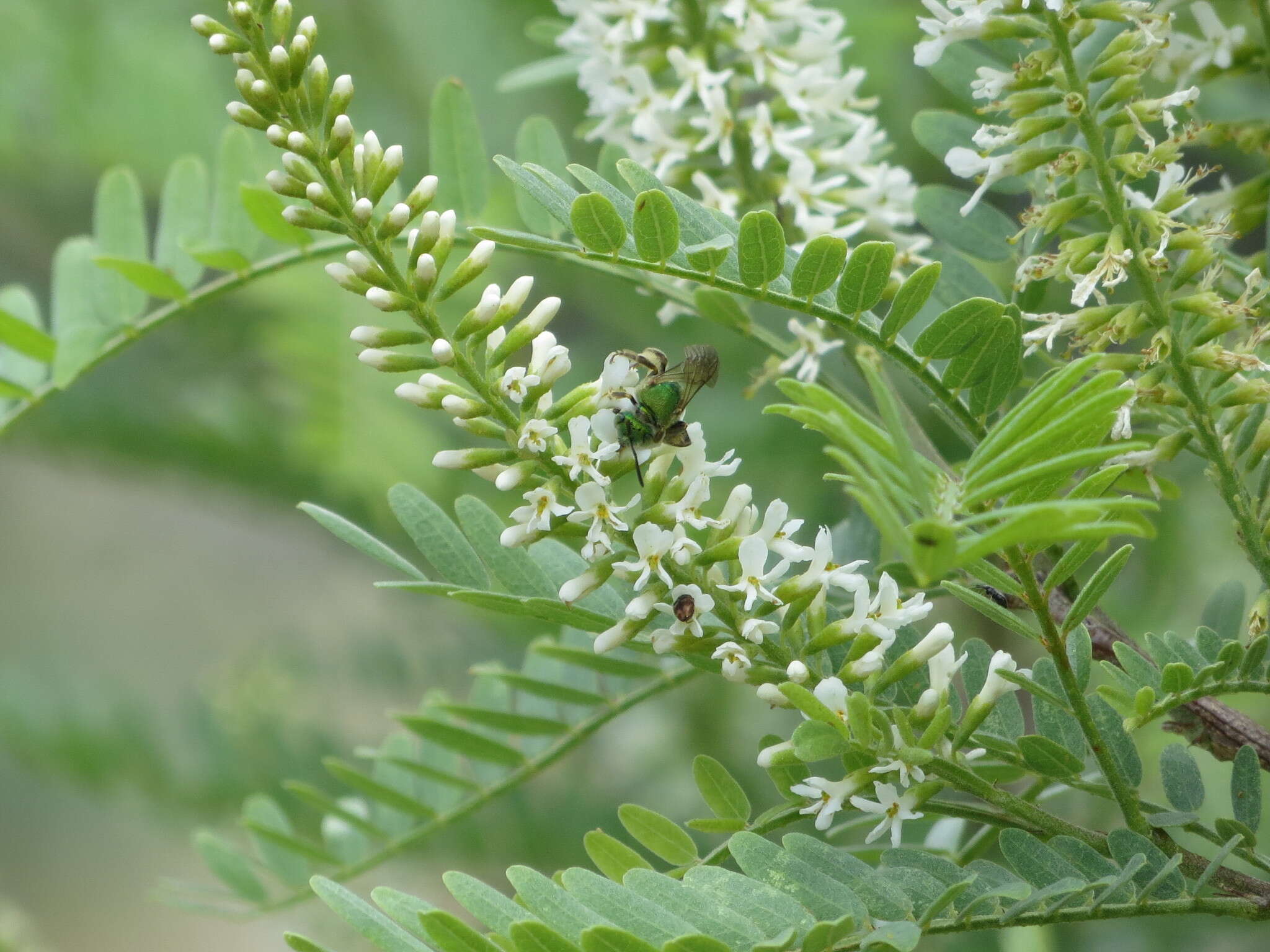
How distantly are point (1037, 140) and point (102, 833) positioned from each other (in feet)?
19.2

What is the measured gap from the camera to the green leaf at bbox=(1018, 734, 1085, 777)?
67cm

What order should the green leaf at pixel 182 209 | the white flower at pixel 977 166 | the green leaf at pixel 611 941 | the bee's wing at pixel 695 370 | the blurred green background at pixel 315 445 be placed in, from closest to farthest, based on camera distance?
the green leaf at pixel 611 941 < the white flower at pixel 977 166 < the bee's wing at pixel 695 370 < the green leaf at pixel 182 209 < the blurred green background at pixel 315 445

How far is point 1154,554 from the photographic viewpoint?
5.74 feet

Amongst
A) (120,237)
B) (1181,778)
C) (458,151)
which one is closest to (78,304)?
(120,237)

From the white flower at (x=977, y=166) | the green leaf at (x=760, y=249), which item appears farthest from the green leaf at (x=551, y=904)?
the white flower at (x=977, y=166)

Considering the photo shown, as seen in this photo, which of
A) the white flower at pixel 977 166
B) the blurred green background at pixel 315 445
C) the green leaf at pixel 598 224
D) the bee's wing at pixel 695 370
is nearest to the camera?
the green leaf at pixel 598 224

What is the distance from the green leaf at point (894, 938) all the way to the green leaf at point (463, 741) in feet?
1.39

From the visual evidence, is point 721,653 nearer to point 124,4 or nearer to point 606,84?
point 606,84

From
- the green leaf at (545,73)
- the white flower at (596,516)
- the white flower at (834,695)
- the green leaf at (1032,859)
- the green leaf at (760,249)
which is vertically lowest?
the green leaf at (1032,859)

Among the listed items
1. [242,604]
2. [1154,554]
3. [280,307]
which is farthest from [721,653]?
[242,604]

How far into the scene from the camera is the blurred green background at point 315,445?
1.89 m

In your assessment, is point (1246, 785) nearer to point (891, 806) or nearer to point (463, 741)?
point (891, 806)

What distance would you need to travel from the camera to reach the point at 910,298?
693mm

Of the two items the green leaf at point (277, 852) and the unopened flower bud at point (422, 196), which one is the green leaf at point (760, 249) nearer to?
the unopened flower bud at point (422, 196)
